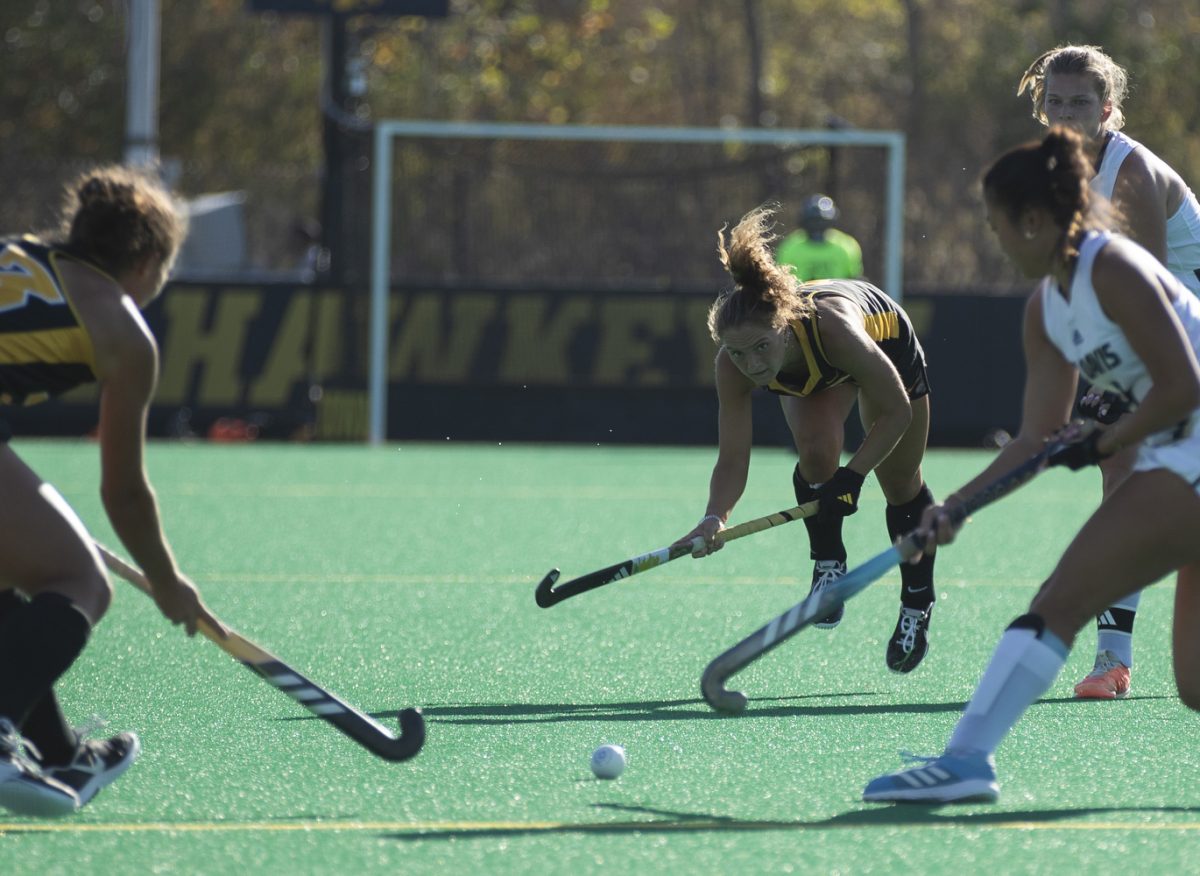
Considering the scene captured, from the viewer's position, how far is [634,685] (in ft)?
16.2

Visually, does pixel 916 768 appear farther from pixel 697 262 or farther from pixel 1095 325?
pixel 697 262

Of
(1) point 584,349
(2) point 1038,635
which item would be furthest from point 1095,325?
(1) point 584,349

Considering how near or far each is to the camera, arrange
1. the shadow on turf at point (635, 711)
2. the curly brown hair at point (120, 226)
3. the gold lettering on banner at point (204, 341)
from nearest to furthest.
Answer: the curly brown hair at point (120, 226) → the shadow on turf at point (635, 711) → the gold lettering on banner at point (204, 341)

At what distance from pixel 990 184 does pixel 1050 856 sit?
1.19 meters

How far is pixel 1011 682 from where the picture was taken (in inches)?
136

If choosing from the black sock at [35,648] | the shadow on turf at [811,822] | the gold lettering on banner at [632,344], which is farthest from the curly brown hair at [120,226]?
the gold lettering on banner at [632,344]

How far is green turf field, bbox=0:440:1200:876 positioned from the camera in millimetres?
3254

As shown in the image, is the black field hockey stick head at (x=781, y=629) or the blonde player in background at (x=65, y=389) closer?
the blonde player in background at (x=65, y=389)

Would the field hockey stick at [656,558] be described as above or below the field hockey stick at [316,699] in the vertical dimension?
below

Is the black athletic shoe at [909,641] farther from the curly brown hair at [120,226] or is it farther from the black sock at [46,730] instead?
the curly brown hair at [120,226]

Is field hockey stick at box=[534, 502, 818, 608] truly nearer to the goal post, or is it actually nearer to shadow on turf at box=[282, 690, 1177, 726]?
shadow on turf at box=[282, 690, 1177, 726]

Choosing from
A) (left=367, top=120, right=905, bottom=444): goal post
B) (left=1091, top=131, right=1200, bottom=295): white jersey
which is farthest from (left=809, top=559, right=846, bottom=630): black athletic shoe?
(left=367, top=120, right=905, bottom=444): goal post

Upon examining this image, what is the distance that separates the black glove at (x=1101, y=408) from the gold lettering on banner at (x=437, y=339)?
9.75 metres

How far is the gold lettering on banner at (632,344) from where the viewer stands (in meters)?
13.9
